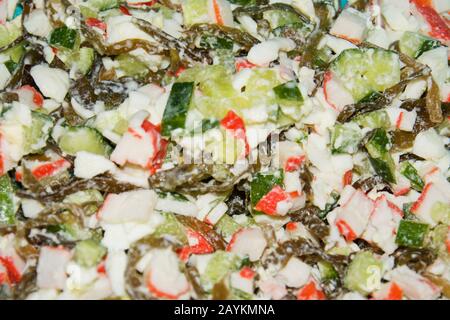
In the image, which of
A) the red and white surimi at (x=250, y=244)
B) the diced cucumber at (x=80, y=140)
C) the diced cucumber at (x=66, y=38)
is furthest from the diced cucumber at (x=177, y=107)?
the diced cucumber at (x=66, y=38)

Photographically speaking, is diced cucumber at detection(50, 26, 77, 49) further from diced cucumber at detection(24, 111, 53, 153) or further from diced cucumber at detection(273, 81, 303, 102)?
diced cucumber at detection(273, 81, 303, 102)

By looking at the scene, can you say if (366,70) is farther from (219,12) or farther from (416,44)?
(219,12)

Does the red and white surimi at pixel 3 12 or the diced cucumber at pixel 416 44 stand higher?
the diced cucumber at pixel 416 44

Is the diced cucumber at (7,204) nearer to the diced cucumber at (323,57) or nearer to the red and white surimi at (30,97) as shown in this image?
the red and white surimi at (30,97)

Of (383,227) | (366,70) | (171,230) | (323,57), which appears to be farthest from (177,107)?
(383,227)

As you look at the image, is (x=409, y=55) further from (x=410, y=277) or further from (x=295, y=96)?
(x=410, y=277)
